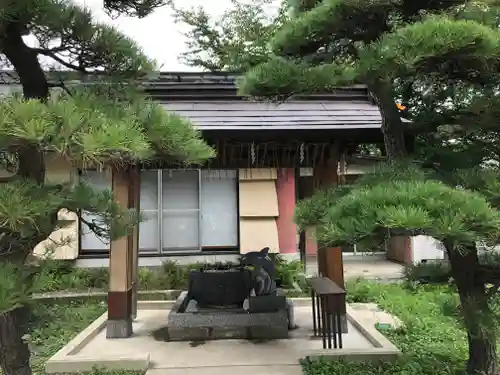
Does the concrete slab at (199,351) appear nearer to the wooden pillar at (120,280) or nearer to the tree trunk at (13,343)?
the wooden pillar at (120,280)

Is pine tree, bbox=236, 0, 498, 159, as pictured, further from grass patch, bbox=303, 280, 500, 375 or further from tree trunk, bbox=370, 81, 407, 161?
grass patch, bbox=303, 280, 500, 375

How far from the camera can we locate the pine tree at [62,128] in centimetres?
209

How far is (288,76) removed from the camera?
10.7ft

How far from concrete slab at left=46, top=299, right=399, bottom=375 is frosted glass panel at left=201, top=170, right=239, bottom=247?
10.3 ft

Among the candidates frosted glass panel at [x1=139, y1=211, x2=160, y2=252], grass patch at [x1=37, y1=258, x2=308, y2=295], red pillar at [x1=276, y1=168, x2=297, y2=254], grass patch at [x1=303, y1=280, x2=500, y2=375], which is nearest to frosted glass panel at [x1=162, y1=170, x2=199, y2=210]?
frosted glass panel at [x1=139, y1=211, x2=160, y2=252]

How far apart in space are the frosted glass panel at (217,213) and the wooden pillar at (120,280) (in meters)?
3.50

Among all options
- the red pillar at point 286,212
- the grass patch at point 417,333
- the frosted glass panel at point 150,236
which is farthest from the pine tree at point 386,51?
the frosted glass panel at point 150,236

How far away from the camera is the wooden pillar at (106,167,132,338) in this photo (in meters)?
5.32

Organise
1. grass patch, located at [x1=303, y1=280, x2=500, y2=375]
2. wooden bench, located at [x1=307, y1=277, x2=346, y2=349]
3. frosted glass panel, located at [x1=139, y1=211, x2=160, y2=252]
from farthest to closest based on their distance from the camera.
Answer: frosted glass panel, located at [x1=139, y1=211, x2=160, y2=252] → wooden bench, located at [x1=307, y1=277, x2=346, y2=349] → grass patch, located at [x1=303, y1=280, x2=500, y2=375]

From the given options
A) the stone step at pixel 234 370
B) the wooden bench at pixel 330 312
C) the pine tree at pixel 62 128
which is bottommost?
the stone step at pixel 234 370

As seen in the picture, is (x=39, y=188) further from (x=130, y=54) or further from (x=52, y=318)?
(x=130, y=54)

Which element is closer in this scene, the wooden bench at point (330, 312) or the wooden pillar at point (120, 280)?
the wooden bench at point (330, 312)

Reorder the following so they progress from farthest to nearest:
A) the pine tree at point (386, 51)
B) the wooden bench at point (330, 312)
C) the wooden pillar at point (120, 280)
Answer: the wooden pillar at point (120, 280) → the wooden bench at point (330, 312) → the pine tree at point (386, 51)

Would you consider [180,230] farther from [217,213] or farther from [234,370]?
[234,370]
